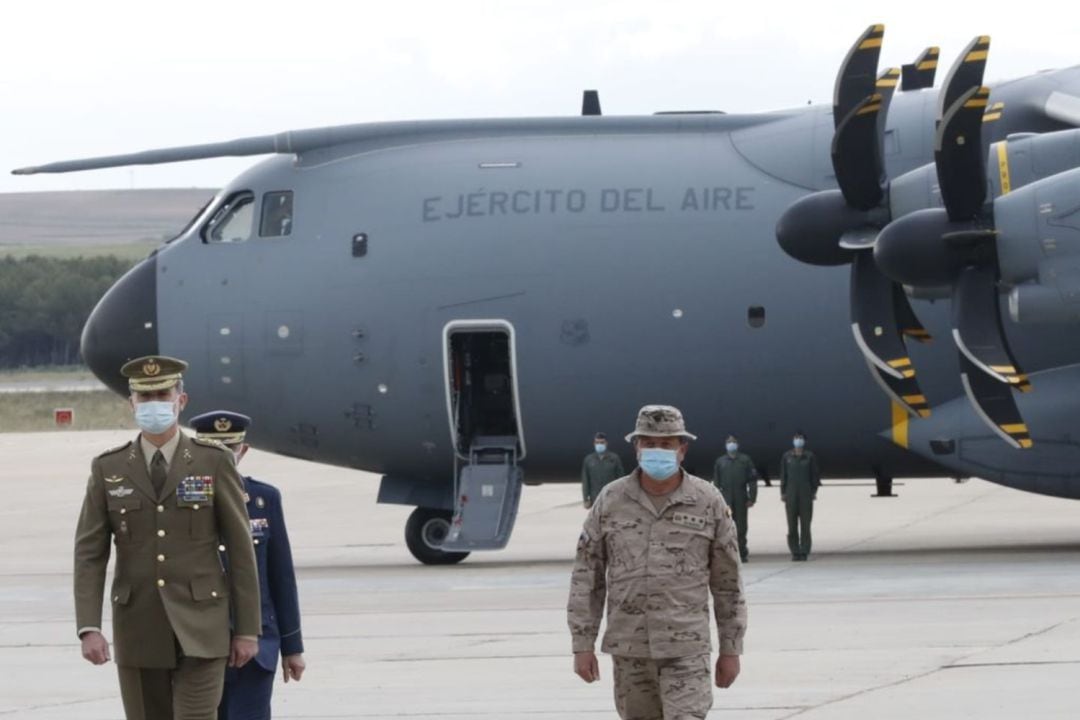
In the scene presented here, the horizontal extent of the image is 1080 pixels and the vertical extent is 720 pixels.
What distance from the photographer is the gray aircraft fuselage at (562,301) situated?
71.8 feet

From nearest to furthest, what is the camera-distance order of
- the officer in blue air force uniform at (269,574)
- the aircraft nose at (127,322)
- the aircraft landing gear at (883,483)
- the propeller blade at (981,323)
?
the officer in blue air force uniform at (269,574) → the propeller blade at (981,323) → the aircraft landing gear at (883,483) → the aircraft nose at (127,322)

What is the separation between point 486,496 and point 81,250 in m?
144

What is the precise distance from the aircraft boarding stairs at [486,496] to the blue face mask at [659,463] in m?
12.7

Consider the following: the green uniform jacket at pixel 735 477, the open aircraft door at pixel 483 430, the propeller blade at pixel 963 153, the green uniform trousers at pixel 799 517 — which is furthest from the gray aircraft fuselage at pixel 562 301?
the propeller blade at pixel 963 153

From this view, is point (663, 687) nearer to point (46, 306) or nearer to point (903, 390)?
point (903, 390)

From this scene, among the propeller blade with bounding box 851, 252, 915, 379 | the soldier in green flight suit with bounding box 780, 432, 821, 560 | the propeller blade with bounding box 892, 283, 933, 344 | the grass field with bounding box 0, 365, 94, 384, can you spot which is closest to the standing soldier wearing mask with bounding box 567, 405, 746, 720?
the propeller blade with bounding box 851, 252, 915, 379

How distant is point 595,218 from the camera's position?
73.4 feet

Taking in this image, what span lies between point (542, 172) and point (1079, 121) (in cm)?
564

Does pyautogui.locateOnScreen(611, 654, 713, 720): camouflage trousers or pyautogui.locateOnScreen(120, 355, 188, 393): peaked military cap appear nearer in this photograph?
pyautogui.locateOnScreen(120, 355, 188, 393): peaked military cap

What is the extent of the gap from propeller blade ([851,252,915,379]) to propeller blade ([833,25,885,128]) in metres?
1.49

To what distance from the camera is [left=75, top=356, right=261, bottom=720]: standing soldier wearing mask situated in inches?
368

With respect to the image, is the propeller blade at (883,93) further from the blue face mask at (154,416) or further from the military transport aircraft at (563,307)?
the blue face mask at (154,416)

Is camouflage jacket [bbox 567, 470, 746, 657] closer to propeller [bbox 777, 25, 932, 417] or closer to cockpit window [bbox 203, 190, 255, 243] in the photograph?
propeller [bbox 777, 25, 932, 417]

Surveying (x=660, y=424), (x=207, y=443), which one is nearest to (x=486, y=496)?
(x=660, y=424)
